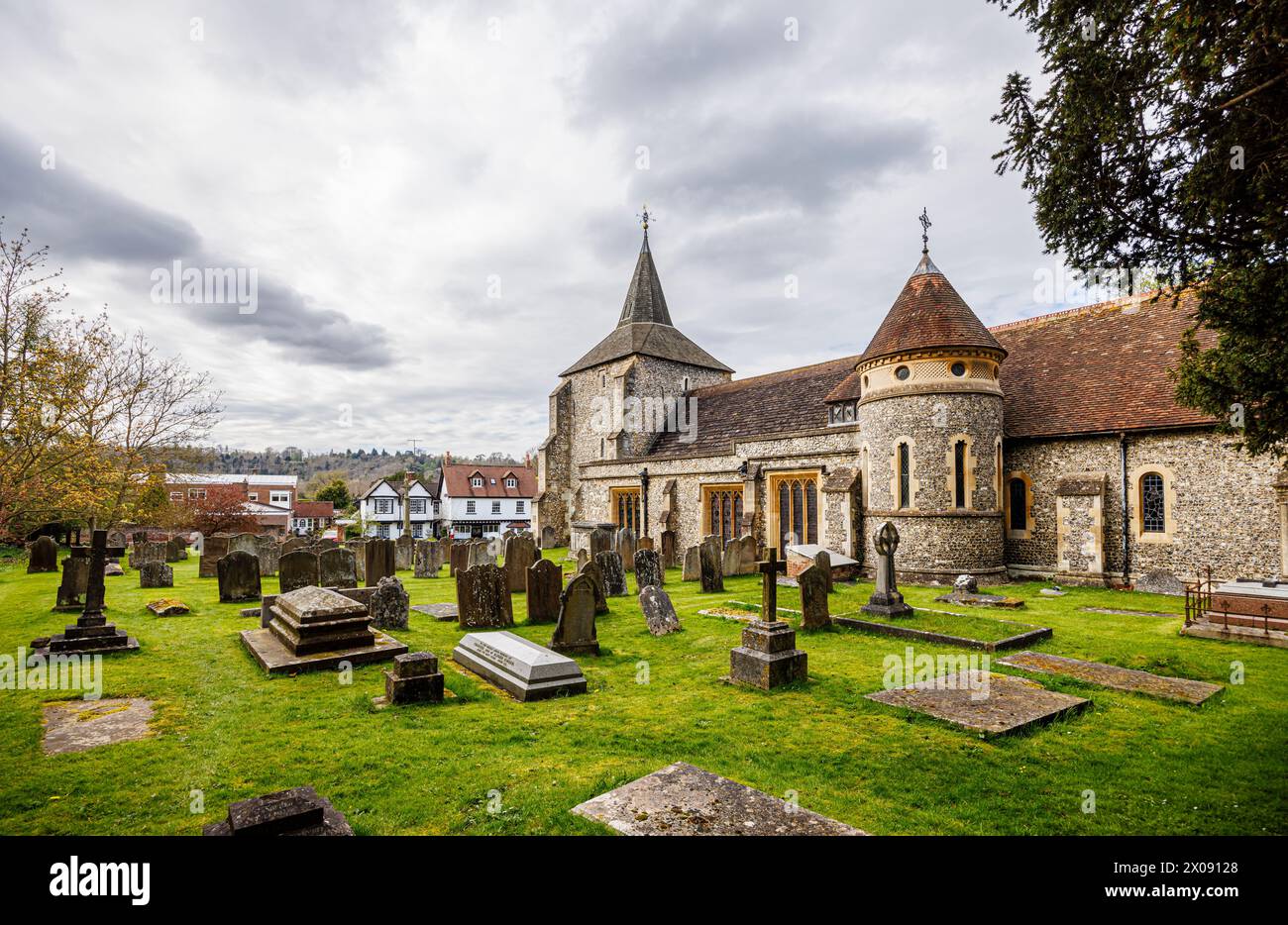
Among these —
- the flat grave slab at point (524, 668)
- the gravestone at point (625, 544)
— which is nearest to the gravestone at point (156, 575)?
the gravestone at point (625, 544)

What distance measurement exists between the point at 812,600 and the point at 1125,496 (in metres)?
9.58

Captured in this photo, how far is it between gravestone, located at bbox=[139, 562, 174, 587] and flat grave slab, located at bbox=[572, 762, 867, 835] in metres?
15.6

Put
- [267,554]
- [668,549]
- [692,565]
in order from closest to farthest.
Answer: [692,565] < [267,554] < [668,549]

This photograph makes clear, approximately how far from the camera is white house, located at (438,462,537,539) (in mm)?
52469

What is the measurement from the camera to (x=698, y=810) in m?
4.12

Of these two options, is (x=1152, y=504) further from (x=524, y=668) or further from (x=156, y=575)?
(x=156, y=575)

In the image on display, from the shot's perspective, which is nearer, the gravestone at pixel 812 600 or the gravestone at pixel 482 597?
the gravestone at pixel 812 600

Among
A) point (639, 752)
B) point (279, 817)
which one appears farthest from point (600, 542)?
point (279, 817)

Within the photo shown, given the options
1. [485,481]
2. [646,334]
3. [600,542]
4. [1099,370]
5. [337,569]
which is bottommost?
[337,569]

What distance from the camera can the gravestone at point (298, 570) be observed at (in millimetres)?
11672

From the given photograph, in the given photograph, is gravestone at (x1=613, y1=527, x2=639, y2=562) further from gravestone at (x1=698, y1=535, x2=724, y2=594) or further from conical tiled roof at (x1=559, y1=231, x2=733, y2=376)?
conical tiled roof at (x1=559, y1=231, x2=733, y2=376)

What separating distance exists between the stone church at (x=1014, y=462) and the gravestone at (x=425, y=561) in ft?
17.4
